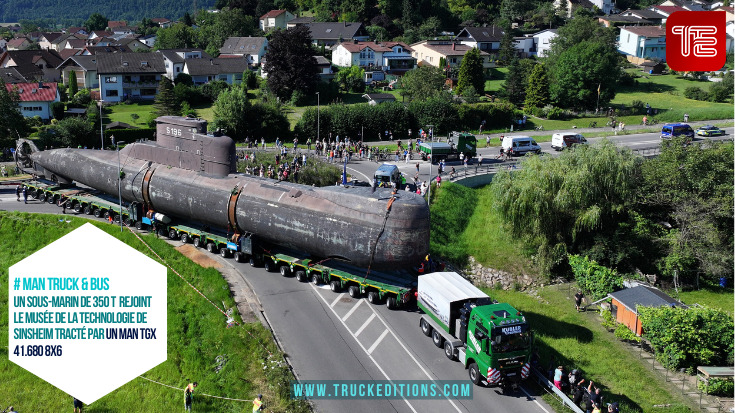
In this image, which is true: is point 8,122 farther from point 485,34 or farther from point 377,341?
point 485,34

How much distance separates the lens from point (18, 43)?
192125 mm

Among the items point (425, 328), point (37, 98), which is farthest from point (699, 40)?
point (37, 98)

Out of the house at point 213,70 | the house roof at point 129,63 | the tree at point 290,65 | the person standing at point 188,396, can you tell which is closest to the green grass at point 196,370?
the person standing at point 188,396

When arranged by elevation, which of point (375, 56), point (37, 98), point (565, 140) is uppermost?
point (375, 56)

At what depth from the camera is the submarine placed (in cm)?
3453

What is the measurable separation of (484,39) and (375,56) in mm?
25067

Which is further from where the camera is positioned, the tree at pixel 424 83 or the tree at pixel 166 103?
the tree at pixel 424 83

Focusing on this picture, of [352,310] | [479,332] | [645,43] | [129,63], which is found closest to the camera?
[479,332]

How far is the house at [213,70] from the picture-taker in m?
103

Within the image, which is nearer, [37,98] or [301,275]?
[301,275]

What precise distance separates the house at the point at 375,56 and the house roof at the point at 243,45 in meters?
14.6

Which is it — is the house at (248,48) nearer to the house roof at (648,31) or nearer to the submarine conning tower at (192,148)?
the house roof at (648,31)

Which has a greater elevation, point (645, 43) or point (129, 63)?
point (645, 43)

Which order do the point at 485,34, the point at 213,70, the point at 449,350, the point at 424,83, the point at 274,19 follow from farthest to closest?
the point at 274,19 < the point at 485,34 < the point at 213,70 < the point at 424,83 < the point at 449,350
